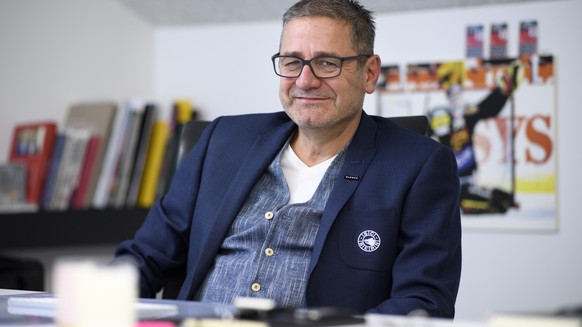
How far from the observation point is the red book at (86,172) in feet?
10.7

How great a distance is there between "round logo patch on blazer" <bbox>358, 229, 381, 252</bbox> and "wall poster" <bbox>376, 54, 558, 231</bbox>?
1.46 meters

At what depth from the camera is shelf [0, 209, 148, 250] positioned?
2.96 metres

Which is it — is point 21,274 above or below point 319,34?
below

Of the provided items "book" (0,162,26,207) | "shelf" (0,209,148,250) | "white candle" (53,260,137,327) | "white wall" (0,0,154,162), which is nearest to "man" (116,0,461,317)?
"white candle" (53,260,137,327)

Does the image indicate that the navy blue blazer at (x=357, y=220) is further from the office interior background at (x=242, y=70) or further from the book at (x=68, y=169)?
the book at (x=68, y=169)

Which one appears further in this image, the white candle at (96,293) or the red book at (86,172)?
the red book at (86,172)

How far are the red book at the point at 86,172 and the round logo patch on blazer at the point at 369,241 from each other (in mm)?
1811

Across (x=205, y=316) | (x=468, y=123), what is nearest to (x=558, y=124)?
(x=468, y=123)

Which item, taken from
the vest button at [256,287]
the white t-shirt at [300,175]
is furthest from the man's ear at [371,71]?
the vest button at [256,287]

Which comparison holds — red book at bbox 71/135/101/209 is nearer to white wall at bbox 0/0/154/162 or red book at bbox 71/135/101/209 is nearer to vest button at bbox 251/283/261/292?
white wall at bbox 0/0/154/162

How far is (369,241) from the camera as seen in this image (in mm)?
1720

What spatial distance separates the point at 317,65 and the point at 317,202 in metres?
0.30

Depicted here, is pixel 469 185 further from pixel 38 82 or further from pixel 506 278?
pixel 38 82

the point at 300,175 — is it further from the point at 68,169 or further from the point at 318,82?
the point at 68,169
